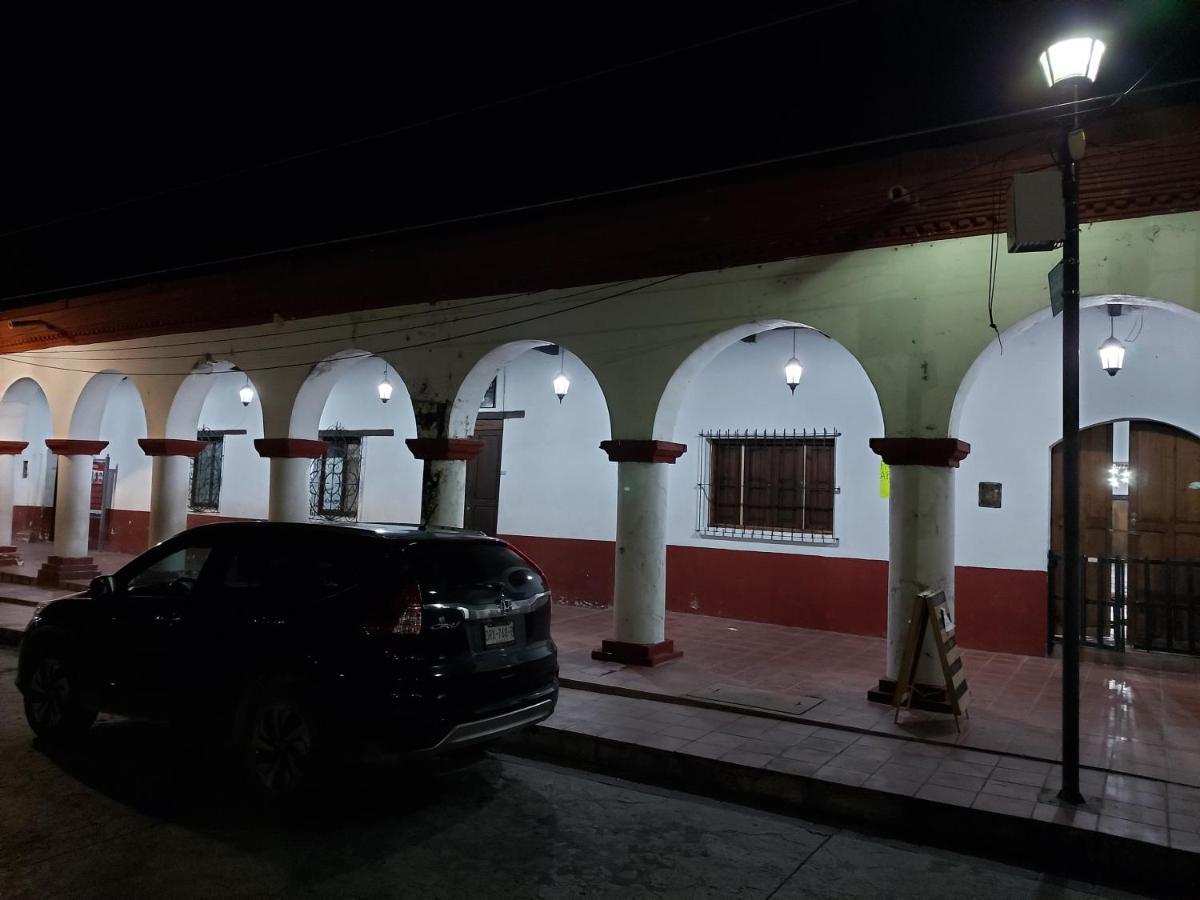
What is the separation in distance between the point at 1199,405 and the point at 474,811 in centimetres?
857

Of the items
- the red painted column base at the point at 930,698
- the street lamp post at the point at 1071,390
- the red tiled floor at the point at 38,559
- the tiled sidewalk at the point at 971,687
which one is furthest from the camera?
the red tiled floor at the point at 38,559

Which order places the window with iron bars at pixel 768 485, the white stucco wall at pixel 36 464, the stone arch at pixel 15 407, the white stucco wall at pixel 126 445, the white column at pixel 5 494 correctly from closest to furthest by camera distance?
1. the window with iron bars at pixel 768 485
2. the white column at pixel 5 494
3. the stone arch at pixel 15 407
4. the white stucco wall at pixel 126 445
5. the white stucco wall at pixel 36 464

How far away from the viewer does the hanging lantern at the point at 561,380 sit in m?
11.9

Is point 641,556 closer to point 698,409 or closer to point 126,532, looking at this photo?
point 698,409

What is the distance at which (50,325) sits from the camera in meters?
14.4

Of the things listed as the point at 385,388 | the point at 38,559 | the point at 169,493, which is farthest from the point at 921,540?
the point at 38,559

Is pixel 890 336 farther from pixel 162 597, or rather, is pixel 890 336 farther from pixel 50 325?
pixel 50 325

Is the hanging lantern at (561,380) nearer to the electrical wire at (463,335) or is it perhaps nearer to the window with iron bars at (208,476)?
the electrical wire at (463,335)

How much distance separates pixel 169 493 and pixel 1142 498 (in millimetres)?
13260

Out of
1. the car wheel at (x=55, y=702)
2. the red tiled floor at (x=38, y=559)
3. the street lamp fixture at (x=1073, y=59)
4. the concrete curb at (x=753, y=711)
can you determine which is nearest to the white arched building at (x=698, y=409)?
the red tiled floor at (x=38, y=559)

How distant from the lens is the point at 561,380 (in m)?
11.8

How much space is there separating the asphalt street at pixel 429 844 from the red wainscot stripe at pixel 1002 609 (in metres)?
5.38

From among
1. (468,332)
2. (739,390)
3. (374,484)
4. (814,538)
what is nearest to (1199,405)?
(814,538)

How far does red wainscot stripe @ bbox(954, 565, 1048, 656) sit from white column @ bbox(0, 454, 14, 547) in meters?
16.0
